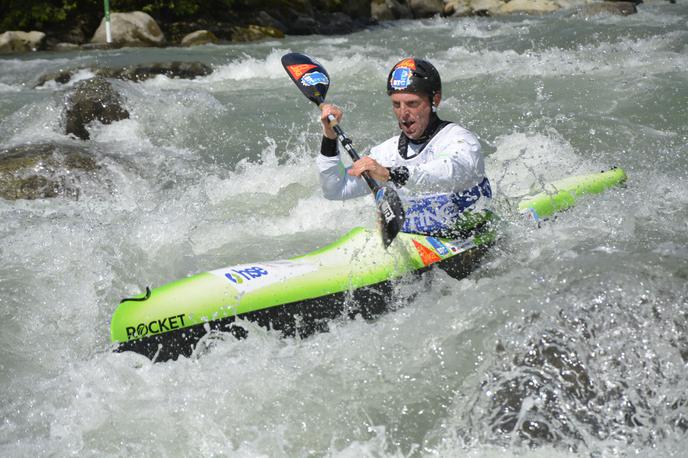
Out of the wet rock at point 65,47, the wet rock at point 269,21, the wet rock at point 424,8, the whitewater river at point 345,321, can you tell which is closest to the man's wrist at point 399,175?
the whitewater river at point 345,321

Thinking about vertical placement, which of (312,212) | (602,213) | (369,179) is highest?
(369,179)

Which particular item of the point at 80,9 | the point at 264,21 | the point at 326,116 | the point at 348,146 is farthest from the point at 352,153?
the point at 80,9

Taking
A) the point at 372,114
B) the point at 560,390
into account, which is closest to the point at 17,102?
the point at 372,114

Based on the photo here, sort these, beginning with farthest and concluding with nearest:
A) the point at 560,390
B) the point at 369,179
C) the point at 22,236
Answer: the point at 22,236
the point at 369,179
the point at 560,390

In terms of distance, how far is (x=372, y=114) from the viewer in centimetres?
878

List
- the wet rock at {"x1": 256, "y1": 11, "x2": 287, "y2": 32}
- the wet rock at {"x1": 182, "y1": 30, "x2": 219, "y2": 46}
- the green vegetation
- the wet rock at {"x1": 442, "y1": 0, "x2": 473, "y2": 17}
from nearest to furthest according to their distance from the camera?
1. the wet rock at {"x1": 182, "y1": 30, "x2": 219, "y2": 46}
2. the green vegetation
3. the wet rock at {"x1": 256, "y1": 11, "x2": 287, "y2": 32}
4. the wet rock at {"x1": 442, "y1": 0, "x2": 473, "y2": 17}

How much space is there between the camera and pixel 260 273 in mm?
3953

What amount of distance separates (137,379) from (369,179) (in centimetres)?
152

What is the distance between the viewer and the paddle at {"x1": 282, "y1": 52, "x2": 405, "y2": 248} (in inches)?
150

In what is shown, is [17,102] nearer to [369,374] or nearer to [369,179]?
[369,179]

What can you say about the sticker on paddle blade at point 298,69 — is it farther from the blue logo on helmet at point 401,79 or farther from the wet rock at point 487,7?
the wet rock at point 487,7

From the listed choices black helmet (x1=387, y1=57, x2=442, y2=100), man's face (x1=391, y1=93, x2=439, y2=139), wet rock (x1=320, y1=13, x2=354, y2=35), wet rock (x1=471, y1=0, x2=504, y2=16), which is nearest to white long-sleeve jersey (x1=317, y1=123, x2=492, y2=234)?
man's face (x1=391, y1=93, x2=439, y2=139)

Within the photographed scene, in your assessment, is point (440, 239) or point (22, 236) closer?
point (440, 239)

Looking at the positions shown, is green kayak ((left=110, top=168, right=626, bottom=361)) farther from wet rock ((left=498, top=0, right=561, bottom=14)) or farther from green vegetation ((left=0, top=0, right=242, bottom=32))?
wet rock ((left=498, top=0, right=561, bottom=14))
